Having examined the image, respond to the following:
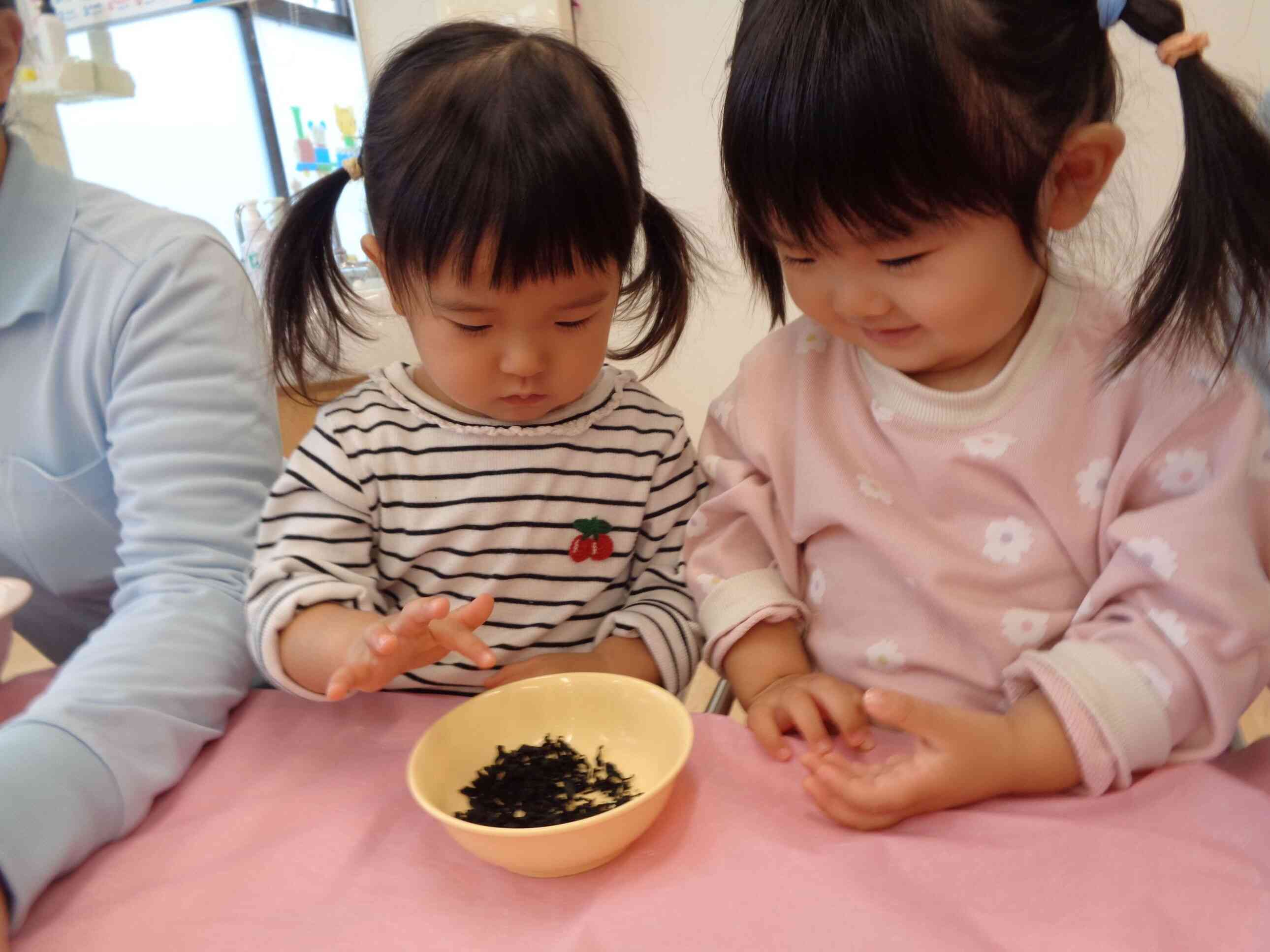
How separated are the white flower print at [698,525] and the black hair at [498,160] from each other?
222 mm

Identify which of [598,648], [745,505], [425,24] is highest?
[425,24]

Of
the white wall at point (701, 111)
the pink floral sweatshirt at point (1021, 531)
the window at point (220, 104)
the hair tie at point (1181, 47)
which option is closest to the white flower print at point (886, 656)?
the pink floral sweatshirt at point (1021, 531)

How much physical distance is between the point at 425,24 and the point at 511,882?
2.23 metres

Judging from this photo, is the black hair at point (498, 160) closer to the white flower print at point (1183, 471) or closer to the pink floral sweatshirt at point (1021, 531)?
the pink floral sweatshirt at point (1021, 531)

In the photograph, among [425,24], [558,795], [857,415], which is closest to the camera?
[558,795]

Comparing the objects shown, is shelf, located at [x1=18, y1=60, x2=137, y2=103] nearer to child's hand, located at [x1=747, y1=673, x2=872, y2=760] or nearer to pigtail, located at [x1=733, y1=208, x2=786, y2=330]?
pigtail, located at [x1=733, y1=208, x2=786, y2=330]

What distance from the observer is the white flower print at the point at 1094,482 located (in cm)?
67

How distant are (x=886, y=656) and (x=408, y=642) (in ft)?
1.24

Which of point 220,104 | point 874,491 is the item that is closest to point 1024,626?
point 874,491

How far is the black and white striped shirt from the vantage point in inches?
30.4

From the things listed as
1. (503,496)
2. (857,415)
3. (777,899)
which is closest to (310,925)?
(777,899)

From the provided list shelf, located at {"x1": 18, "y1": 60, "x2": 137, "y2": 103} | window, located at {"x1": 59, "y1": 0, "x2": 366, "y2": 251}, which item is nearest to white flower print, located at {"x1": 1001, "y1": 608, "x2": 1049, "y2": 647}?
window, located at {"x1": 59, "y1": 0, "x2": 366, "y2": 251}

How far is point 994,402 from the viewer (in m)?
0.71

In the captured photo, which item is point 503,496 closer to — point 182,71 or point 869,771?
point 869,771
